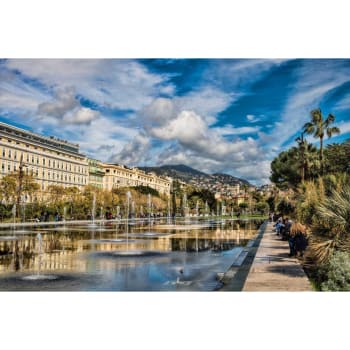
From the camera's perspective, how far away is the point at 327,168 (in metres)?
26.6

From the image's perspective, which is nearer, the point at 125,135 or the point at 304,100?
the point at 304,100

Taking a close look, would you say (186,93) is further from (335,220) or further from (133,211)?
(133,211)

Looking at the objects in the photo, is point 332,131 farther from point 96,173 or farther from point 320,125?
point 96,173

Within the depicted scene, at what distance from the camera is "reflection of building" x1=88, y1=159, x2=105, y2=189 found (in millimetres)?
76688

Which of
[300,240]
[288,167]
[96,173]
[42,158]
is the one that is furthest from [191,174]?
[96,173]

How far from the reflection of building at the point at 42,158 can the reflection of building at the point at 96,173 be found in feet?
9.99

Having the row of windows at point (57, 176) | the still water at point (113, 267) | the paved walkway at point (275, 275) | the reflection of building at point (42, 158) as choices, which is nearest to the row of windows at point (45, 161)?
the reflection of building at point (42, 158)

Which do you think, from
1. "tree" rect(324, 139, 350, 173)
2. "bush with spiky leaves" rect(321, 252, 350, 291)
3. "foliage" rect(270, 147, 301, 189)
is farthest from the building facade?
"bush with spiky leaves" rect(321, 252, 350, 291)

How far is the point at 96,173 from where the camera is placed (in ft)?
256

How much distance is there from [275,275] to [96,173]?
70520mm

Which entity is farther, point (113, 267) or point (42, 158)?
point (42, 158)
